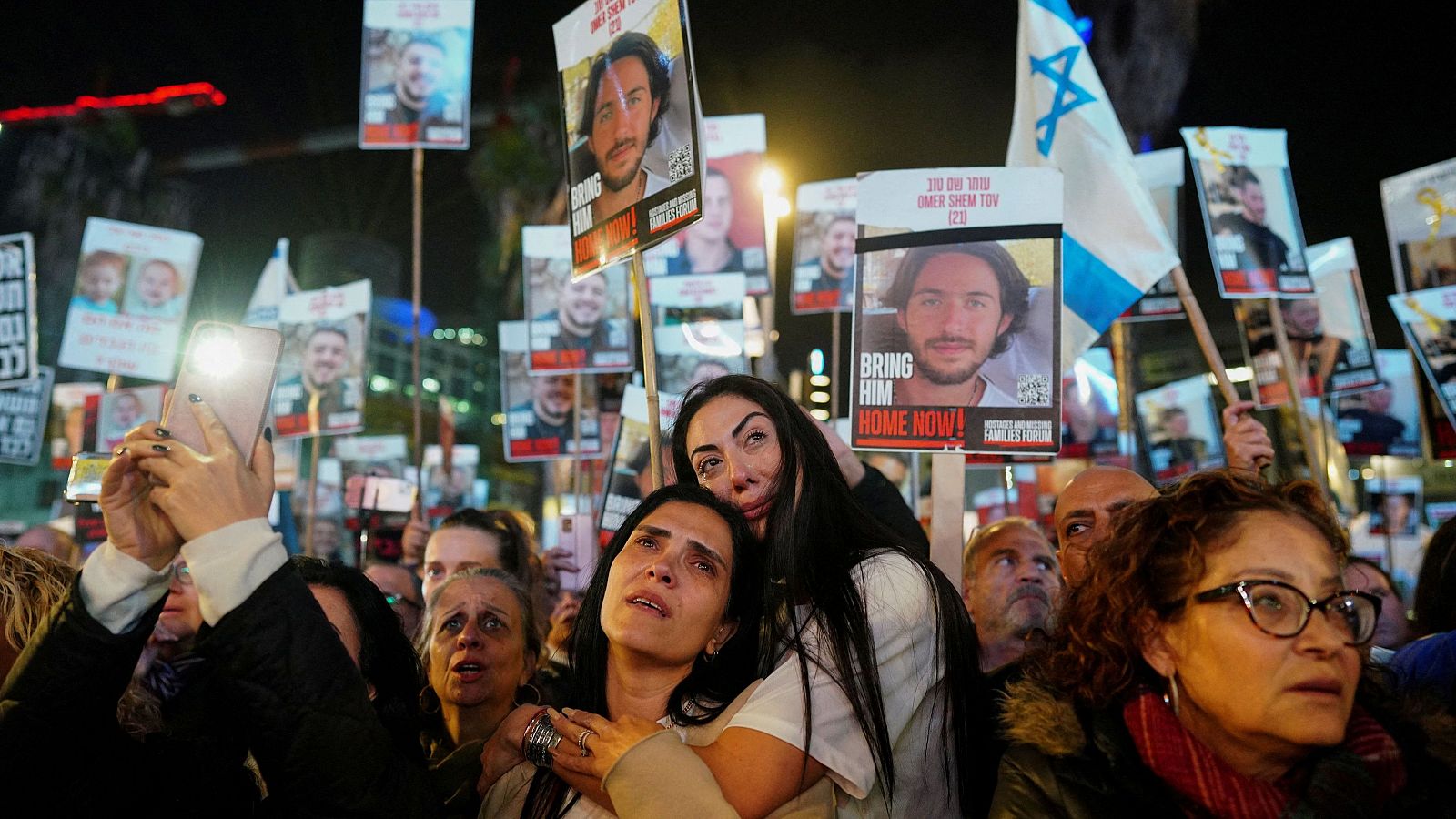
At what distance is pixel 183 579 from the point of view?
4090 millimetres

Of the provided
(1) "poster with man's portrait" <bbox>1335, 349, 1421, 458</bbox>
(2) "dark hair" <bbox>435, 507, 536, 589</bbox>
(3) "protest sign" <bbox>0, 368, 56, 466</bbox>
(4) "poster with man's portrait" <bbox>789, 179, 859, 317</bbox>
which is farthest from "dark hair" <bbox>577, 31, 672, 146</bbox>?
(1) "poster with man's portrait" <bbox>1335, 349, 1421, 458</bbox>

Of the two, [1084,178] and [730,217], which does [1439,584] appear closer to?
[1084,178]

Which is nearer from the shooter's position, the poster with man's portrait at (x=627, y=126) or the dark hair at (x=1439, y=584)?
the dark hair at (x=1439, y=584)

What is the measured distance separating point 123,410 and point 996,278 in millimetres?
6665

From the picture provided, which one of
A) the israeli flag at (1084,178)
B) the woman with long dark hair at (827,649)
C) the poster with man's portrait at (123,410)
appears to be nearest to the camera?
the woman with long dark hair at (827,649)

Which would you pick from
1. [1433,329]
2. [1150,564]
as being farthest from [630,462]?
[1433,329]

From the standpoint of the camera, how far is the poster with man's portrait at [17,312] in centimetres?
690

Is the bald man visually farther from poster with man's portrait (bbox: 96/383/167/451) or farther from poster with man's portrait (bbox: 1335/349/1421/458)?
poster with man's portrait (bbox: 1335/349/1421/458)

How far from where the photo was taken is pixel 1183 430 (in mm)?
8820

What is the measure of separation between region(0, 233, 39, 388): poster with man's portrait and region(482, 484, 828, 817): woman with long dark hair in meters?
5.80

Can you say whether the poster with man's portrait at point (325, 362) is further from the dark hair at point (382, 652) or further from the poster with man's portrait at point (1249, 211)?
the poster with man's portrait at point (1249, 211)

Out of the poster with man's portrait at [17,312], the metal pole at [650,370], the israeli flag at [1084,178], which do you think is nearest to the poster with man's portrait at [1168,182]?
the israeli flag at [1084,178]

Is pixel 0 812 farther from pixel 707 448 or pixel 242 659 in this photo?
pixel 707 448

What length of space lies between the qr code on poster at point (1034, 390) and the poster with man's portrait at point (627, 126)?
4.03 feet
